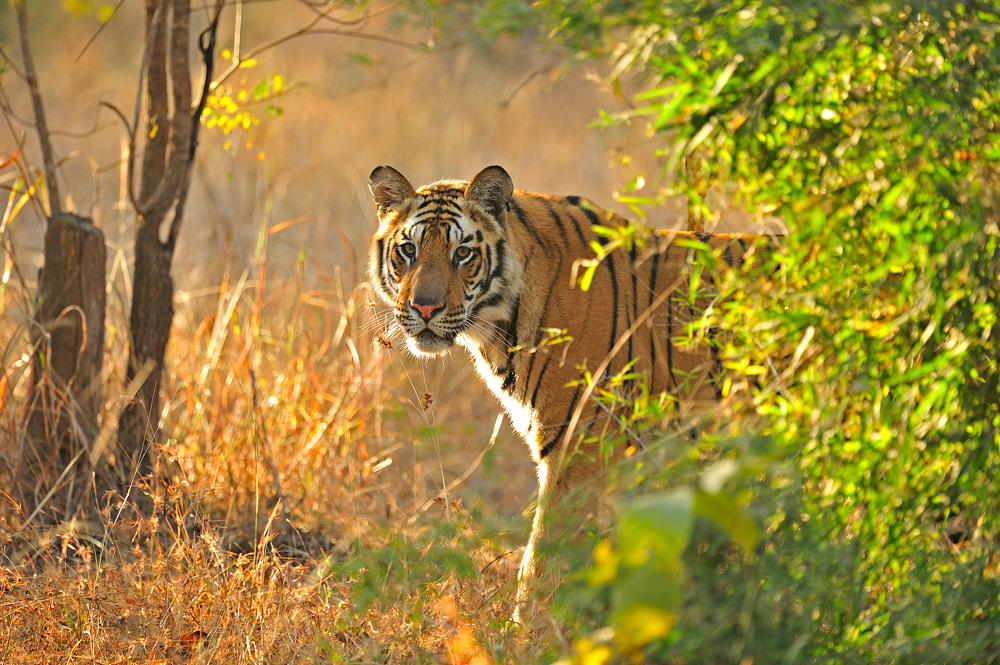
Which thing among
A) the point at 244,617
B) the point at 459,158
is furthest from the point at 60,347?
the point at 459,158

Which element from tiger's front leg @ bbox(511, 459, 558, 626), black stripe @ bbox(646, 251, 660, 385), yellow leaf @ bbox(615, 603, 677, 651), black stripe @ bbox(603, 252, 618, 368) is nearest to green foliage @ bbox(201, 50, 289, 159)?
black stripe @ bbox(603, 252, 618, 368)

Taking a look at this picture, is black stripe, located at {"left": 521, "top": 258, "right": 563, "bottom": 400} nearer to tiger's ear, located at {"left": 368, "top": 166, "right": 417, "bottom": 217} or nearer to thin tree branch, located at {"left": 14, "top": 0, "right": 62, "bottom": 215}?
tiger's ear, located at {"left": 368, "top": 166, "right": 417, "bottom": 217}

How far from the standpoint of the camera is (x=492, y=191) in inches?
137

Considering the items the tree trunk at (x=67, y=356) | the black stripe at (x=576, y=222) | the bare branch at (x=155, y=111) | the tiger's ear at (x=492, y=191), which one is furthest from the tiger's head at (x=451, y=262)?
the tree trunk at (x=67, y=356)

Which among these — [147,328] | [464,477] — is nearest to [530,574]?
[464,477]

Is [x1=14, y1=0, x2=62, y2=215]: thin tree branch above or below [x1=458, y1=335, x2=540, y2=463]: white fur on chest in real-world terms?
above

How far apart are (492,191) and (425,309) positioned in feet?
1.79

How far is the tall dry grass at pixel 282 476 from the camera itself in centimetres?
260

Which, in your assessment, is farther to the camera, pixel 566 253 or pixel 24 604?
pixel 566 253

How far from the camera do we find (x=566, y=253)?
3.59 metres

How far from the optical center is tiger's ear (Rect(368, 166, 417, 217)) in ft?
11.7

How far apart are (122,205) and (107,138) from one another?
666 cm

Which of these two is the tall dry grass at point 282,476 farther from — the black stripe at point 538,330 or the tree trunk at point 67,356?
the black stripe at point 538,330

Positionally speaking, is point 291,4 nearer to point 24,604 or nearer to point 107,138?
point 107,138
